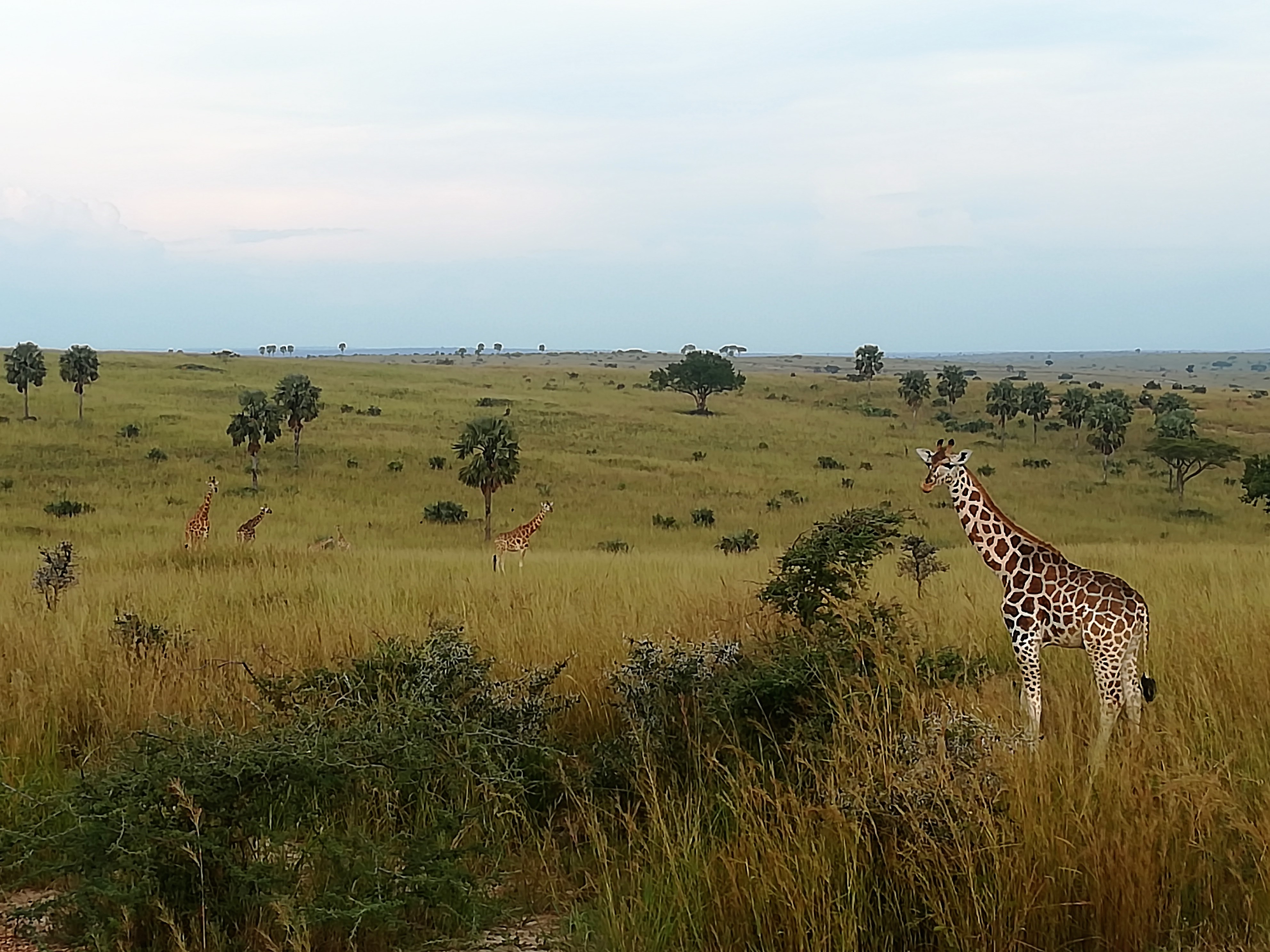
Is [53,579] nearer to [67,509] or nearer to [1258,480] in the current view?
[67,509]

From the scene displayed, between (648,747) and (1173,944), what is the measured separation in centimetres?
256

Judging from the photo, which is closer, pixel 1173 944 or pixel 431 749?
pixel 1173 944

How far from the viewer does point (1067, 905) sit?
12.2ft

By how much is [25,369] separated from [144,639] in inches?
2262

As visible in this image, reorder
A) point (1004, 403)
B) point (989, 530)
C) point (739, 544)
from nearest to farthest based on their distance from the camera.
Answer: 1. point (989, 530)
2. point (739, 544)
3. point (1004, 403)

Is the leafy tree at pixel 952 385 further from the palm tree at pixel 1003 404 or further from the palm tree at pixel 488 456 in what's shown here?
the palm tree at pixel 488 456

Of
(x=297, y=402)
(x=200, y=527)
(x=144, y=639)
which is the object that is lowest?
(x=200, y=527)

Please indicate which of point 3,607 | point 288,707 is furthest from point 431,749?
point 3,607

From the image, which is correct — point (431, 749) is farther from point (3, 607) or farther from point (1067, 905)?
point (3, 607)

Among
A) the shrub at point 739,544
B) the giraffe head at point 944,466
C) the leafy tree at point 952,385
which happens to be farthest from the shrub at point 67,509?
the leafy tree at point 952,385

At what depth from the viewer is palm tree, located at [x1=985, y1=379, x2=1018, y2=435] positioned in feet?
250

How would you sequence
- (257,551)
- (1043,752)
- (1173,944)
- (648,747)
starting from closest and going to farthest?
1. (1173,944)
2. (1043,752)
3. (648,747)
4. (257,551)

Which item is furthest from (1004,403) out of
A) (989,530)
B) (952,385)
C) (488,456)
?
(989,530)

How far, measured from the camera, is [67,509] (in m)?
34.5
